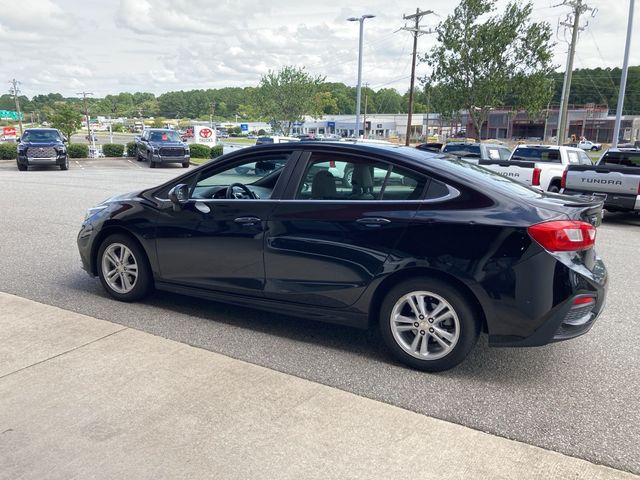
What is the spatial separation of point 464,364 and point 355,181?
161 cm

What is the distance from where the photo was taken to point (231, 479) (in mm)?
2658

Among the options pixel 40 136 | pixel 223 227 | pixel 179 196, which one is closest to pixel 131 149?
pixel 40 136

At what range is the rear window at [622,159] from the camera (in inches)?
475

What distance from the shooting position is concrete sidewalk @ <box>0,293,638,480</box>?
2740mm

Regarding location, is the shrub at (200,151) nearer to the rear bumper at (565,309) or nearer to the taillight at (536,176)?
the taillight at (536,176)

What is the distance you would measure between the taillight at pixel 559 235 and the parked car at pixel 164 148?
25.8m

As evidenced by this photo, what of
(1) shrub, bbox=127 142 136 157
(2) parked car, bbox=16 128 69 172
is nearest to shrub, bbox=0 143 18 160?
(1) shrub, bbox=127 142 136 157

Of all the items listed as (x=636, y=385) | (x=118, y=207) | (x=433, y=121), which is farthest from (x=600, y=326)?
(x=433, y=121)

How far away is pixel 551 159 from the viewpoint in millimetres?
15148

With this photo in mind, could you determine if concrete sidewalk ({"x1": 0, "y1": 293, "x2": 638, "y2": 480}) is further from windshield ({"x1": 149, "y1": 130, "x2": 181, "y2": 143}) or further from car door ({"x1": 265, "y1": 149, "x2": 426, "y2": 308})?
windshield ({"x1": 149, "y1": 130, "x2": 181, "y2": 143})

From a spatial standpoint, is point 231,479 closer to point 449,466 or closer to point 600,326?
point 449,466

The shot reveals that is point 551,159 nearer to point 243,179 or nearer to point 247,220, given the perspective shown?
point 243,179

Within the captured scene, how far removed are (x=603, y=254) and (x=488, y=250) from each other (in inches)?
217

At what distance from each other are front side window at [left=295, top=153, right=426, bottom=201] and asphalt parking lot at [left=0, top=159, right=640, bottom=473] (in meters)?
1.22
